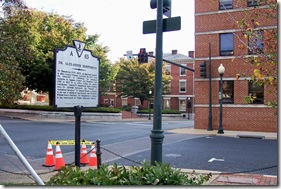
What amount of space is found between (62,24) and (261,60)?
29.5m

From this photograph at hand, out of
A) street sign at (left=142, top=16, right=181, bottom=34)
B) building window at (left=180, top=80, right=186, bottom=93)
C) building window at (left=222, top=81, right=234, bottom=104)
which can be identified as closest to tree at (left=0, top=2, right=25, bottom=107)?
street sign at (left=142, top=16, right=181, bottom=34)

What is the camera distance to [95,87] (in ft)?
23.9

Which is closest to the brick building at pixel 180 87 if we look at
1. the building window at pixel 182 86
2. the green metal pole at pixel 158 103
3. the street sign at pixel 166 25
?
the building window at pixel 182 86


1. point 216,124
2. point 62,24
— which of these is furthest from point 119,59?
point 216,124

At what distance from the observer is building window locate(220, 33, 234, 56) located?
22000 millimetres

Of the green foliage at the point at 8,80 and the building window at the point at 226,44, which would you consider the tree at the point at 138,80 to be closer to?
the building window at the point at 226,44

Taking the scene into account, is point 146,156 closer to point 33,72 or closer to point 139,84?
point 33,72

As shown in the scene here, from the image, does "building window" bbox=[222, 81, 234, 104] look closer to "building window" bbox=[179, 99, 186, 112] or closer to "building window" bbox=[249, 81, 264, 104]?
"building window" bbox=[249, 81, 264, 104]

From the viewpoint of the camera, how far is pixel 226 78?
22.1m

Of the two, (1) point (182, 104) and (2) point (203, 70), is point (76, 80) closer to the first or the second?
(2) point (203, 70)

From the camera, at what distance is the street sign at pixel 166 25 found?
597 cm

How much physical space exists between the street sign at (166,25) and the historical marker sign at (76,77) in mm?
1532

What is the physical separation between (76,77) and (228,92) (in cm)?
1698

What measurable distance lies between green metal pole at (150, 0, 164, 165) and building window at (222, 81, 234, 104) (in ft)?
55.6
